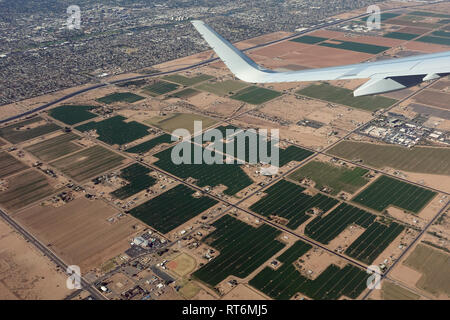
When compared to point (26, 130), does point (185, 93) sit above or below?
above

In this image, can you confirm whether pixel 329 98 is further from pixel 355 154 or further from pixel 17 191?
pixel 17 191

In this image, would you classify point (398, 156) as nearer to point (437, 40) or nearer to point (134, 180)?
point (134, 180)

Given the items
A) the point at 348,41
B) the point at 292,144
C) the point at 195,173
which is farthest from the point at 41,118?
the point at 348,41

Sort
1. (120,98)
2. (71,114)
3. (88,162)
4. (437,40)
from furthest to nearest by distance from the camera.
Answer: (437,40) → (120,98) → (71,114) → (88,162)

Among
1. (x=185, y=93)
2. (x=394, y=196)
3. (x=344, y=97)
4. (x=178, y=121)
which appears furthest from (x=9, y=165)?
(x=344, y=97)

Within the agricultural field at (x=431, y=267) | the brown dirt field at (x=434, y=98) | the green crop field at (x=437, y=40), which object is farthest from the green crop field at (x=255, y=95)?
the green crop field at (x=437, y=40)

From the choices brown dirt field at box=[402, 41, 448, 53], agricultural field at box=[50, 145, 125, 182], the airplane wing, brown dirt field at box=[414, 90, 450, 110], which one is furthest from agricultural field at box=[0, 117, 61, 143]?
brown dirt field at box=[402, 41, 448, 53]
